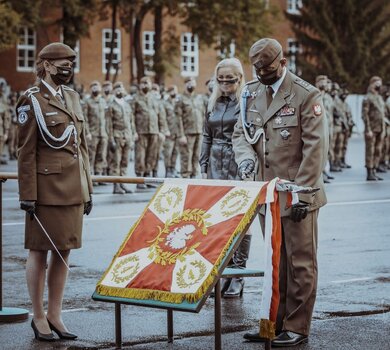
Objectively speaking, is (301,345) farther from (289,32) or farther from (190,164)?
(289,32)

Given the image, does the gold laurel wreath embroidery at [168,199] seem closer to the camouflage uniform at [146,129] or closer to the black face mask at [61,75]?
the black face mask at [61,75]

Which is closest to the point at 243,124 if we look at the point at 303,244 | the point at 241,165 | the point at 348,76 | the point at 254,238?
the point at 241,165

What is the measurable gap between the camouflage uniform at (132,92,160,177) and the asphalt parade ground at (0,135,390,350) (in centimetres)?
771

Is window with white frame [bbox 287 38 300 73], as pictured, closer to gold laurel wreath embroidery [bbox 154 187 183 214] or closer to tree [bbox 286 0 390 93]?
tree [bbox 286 0 390 93]

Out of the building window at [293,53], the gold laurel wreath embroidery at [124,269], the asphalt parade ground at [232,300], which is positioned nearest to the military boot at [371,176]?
the asphalt parade ground at [232,300]

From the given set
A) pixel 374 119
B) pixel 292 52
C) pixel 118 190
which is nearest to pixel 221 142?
pixel 118 190

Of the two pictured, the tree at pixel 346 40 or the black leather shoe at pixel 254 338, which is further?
the tree at pixel 346 40

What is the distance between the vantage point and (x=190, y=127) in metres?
26.7

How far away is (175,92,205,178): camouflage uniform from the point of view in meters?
26.4

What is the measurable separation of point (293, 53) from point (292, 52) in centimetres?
39

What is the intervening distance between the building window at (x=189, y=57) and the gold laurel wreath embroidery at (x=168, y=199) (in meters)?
59.0

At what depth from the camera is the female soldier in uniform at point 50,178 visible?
326 inches

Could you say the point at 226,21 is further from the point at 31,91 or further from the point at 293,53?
the point at 31,91

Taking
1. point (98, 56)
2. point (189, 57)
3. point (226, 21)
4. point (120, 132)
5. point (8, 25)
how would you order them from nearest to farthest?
point (120, 132)
point (8, 25)
point (226, 21)
point (98, 56)
point (189, 57)
